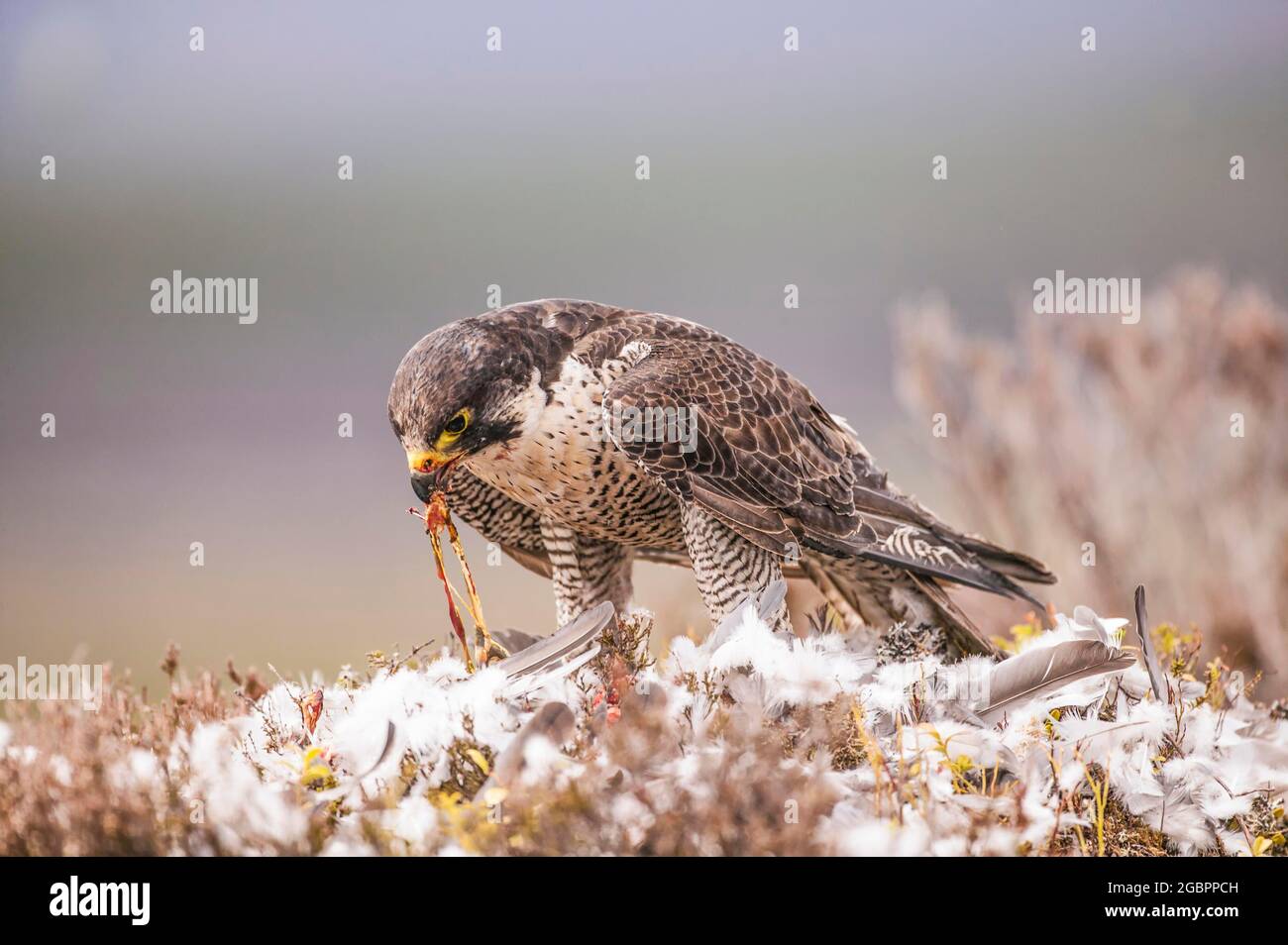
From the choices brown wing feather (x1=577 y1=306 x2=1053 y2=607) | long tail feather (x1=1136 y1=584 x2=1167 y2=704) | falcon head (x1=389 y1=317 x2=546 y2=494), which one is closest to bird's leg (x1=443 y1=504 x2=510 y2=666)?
falcon head (x1=389 y1=317 x2=546 y2=494)

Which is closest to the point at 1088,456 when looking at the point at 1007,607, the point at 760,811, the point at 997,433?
the point at 997,433

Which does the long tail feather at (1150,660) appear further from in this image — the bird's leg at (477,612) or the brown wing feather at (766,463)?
the bird's leg at (477,612)

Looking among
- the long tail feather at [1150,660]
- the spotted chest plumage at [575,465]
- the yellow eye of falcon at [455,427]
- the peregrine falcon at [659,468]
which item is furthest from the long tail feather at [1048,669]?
the yellow eye of falcon at [455,427]

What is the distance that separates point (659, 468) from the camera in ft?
6.66

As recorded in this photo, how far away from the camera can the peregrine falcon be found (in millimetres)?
1936

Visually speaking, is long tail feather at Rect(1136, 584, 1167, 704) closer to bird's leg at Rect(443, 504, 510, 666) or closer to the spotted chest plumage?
the spotted chest plumage

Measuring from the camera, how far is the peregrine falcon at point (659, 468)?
6.35 feet

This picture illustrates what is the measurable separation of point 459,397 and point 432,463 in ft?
0.42

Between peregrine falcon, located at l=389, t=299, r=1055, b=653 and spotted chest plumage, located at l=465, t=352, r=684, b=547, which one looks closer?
peregrine falcon, located at l=389, t=299, r=1055, b=653

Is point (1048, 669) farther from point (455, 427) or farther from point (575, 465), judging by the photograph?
point (455, 427)

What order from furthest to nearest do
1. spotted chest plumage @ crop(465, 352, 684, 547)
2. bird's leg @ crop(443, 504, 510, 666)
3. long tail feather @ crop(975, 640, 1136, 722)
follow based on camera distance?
spotted chest plumage @ crop(465, 352, 684, 547) < bird's leg @ crop(443, 504, 510, 666) < long tail feather @ crop(975, 640, 1136, 722)

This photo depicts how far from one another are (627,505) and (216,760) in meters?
0.96

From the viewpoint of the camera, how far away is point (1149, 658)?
1.83 metres

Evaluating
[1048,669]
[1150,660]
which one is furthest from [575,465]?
[1150,660]
